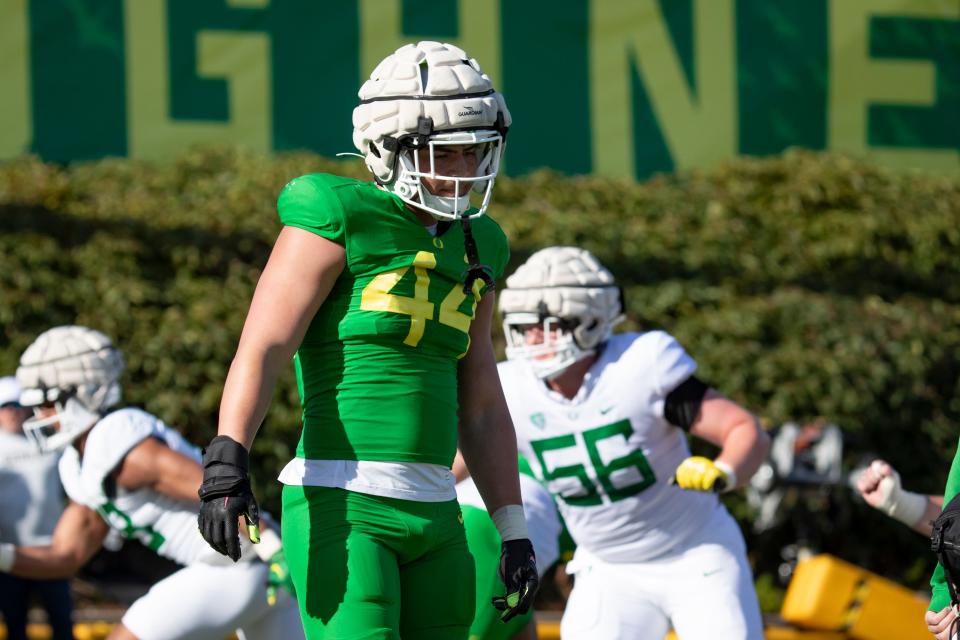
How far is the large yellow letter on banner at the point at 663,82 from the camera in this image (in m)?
9.84

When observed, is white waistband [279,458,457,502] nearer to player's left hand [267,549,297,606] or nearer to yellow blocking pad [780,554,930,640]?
player's left hand [267,549,297,606]

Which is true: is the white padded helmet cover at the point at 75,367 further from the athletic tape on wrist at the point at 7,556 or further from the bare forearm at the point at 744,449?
the bare forearm at the point at 744,449

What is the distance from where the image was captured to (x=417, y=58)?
3453 millimetres

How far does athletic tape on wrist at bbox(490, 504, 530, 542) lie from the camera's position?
3611 mm

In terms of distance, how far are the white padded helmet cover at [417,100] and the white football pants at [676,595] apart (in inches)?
78.7

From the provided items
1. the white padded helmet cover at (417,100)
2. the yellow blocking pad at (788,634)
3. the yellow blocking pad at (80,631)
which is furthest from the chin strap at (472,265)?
the yellow blocking pad at (80,631)

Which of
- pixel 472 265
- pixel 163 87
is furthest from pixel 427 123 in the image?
pixel 163 87

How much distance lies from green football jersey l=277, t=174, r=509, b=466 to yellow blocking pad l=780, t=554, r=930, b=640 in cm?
373

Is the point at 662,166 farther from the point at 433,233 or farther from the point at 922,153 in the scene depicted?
the point at 433,233

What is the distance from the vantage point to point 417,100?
3.37m

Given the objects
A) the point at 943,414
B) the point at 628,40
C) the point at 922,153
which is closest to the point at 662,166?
the point at 628,40

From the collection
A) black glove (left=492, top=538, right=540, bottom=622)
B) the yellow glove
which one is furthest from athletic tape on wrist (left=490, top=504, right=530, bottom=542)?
the yellow glove

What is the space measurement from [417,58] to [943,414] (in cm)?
557

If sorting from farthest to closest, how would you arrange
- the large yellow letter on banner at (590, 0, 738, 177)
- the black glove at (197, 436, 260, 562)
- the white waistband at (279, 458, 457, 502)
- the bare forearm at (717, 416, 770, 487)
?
the large yellow letter on banner at (590, 0, 738, 177)
the bare forearm at (717, 416, 770, 487)
the white waistband at (279, 458, 457, 502)
the black glove at (197, 436, 260, 562)
